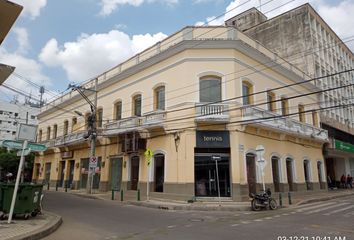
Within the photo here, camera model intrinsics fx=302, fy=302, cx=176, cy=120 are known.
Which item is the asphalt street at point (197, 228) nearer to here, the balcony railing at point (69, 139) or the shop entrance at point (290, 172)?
the shop entrance at point (290, 172)

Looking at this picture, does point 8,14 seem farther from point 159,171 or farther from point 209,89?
point 159,171

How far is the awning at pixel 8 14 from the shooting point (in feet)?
27.9

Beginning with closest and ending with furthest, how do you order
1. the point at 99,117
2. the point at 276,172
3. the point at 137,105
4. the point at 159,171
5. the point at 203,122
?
the point at 203,122 → the point at 159,171 → the point at 276,172 → the point at 137,105 → the point at 99,117

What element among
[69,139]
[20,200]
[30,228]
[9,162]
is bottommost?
[30,228]

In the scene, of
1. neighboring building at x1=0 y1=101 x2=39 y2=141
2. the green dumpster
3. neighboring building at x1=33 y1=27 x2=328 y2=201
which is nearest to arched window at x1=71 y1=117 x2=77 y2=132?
neighboring building at x1=33 y1=27 x2=328 y2=201

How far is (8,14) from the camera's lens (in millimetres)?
8938

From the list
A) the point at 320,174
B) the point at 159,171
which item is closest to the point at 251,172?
the point at 159,171

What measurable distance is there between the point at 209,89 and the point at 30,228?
14.3 metres

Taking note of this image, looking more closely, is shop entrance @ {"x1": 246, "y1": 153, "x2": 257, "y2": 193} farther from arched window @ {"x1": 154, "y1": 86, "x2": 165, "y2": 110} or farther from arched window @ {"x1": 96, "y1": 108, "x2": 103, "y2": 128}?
arched window @ {"x1": 96, "y1": 108, "x2": 103, "y2": 128}

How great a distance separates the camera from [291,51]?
31.5 metres

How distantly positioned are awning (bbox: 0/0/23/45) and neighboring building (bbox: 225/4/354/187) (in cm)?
2169

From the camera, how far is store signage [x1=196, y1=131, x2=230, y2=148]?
755 inches

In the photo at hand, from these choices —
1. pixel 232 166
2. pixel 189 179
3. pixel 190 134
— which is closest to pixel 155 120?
pixel 190 134

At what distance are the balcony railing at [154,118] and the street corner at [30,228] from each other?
10.5 m
